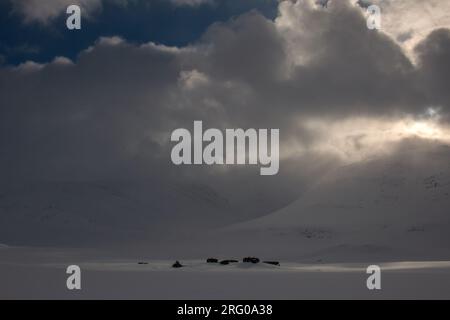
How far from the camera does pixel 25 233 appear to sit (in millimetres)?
98938

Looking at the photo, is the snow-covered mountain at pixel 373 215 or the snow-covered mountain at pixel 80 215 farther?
the snow-covered mountain at pixel 80 215

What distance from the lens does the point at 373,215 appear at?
69.6m

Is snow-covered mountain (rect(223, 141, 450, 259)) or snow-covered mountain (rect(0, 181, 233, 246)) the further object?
snow-covered mountain (rect(0, 181, 233, 246))

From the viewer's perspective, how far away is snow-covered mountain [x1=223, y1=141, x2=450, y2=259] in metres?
52.1

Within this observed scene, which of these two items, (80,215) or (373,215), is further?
(80,215)

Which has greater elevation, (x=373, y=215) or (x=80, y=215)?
(x=80, y=215)

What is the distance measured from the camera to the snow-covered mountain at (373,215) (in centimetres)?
5209

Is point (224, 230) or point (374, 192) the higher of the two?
point (374, 192)

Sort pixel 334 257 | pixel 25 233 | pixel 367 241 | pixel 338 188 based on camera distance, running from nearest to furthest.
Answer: pixel 334 257
pixel 367 241
pixel 338 188
pixel 25 233

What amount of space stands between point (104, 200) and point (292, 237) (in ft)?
311

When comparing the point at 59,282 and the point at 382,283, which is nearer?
the point at 382,283
